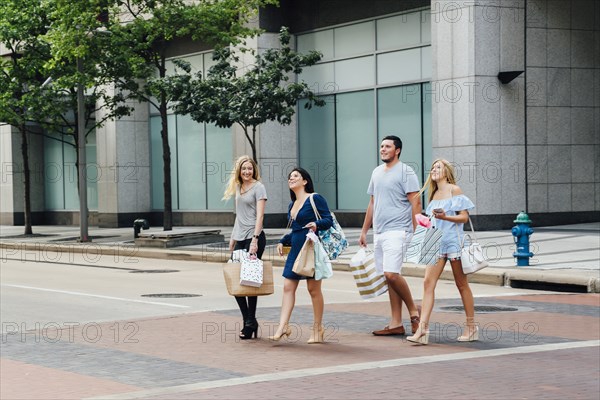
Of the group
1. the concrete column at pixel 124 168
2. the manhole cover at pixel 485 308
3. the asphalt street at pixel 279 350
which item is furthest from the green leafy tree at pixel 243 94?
the concrete column at pixel 124 168

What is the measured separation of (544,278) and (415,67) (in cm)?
1412

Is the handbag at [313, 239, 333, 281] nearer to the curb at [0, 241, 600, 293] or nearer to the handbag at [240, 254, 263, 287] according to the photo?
the handbag at [240, 254, 263, 287]

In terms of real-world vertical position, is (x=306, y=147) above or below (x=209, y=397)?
above

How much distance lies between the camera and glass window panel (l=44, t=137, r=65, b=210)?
4497 cm

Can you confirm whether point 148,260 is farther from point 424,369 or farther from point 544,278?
point 424,369

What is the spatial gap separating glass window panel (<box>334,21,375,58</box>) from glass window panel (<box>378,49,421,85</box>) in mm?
640

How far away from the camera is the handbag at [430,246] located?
10.6m

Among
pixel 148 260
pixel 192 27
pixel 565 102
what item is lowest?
pixel 148 260

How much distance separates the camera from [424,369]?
9.01 metres

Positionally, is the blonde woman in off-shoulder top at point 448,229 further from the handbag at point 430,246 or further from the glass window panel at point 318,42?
the glass window panel at point 318,42

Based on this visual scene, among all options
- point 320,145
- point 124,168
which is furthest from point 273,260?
point 124,168

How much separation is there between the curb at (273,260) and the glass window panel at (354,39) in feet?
30.5

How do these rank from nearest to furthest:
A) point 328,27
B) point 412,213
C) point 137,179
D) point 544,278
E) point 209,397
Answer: point 209,397, point 412,213, point 544,278, point 328,27, point 137,179

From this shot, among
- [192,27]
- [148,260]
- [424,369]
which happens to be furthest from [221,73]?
[424,369]
